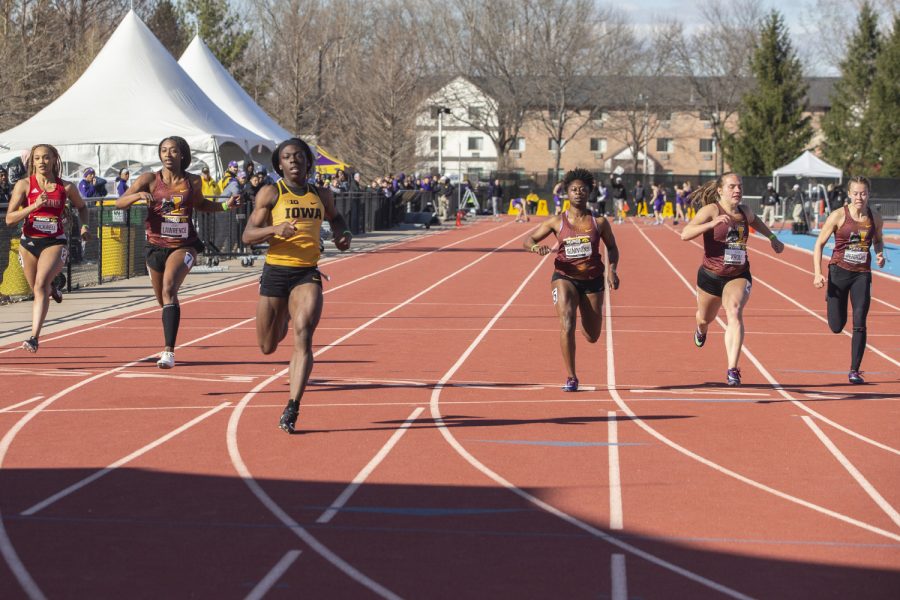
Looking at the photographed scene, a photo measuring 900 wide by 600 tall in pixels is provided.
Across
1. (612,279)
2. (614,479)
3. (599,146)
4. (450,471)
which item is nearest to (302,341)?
(450,471)

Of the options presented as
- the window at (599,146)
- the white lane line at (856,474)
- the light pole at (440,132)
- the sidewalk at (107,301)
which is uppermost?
the window at (599,146)

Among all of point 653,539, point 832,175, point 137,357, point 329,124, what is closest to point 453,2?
point 329,124

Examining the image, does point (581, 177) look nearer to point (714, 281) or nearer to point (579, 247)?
point (579, 247)

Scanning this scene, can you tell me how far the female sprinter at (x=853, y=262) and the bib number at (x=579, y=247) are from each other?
80.8 inches

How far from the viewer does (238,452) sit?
838 cm

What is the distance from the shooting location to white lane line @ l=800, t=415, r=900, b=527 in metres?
7.03

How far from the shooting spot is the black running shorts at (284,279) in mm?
9125

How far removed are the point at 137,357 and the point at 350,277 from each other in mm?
11658

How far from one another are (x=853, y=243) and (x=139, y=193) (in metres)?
6.00

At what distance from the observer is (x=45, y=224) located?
477 inches

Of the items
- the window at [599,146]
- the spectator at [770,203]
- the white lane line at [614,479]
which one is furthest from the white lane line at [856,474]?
the window at [599,146]

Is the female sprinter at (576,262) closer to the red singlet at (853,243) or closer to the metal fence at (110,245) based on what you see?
the red singlet at (853,243)

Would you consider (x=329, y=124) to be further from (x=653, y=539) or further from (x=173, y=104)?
(x=653, y=539)

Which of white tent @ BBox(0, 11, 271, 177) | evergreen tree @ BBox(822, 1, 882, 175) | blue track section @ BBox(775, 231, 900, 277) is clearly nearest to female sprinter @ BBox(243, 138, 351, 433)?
blue track section @ BBox(775, 231, 900, 277)
